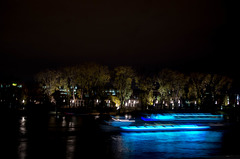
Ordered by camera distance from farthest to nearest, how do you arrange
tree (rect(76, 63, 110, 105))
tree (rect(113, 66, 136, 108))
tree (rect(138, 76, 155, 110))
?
tree (rect(138, 76, 155, 110)) → tree (rect(113, 66, 136, 108)) → tree (rect(76, 63, 110, 105))

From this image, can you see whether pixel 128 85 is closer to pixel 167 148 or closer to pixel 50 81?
pixel 50 81

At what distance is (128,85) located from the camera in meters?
51.3

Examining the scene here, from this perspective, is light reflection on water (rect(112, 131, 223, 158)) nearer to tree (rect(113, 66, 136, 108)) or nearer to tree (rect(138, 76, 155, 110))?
tree (rect(113, 66, 136, 108))

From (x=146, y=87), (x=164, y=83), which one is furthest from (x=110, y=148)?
(x=164, y=83)

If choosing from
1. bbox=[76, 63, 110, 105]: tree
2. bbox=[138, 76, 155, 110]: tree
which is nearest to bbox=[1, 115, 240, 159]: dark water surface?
bbox=[76, 63, 110, 105]: tree

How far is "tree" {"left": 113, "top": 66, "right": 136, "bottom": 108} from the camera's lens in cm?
5106

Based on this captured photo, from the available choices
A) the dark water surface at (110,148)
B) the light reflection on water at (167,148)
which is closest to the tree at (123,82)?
the dark water surface at (110,148)

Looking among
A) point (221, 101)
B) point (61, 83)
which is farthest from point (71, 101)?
point (221, 101)

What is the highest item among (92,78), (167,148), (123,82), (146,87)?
(92,78)

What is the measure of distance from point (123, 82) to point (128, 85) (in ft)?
3.58

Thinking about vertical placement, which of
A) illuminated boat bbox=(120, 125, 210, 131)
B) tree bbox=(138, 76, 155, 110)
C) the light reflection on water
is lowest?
the light reflection on water

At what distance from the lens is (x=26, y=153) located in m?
12.8

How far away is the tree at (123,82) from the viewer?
51.1 m

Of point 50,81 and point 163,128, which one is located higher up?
point 50,81
